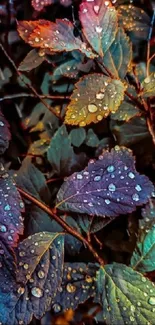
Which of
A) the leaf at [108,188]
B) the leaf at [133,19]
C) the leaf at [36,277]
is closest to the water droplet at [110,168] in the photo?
the leaf at [108,188]

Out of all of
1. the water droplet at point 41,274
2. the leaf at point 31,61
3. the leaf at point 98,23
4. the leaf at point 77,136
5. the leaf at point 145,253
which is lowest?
the leaf at point 145,253

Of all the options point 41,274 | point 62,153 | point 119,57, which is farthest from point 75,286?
point 119,57

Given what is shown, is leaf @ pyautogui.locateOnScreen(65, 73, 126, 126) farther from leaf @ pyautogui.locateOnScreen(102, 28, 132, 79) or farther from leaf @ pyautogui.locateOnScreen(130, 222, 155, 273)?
leaf @ pyautogui.locateOnScreen(130, 222, 155, 273)

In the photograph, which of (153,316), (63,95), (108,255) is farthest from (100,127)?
(153,316)

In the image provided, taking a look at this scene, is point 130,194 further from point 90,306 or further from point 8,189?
point 90,306

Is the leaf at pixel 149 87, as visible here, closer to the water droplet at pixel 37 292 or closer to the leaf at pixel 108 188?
the leaf at pixel 108 188

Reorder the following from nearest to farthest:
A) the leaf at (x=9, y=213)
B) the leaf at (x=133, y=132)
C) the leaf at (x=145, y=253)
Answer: the leaf at (x=9, y=213)
the leaf at (x=145, y=253)
the leaf at (x=133, y=132)
